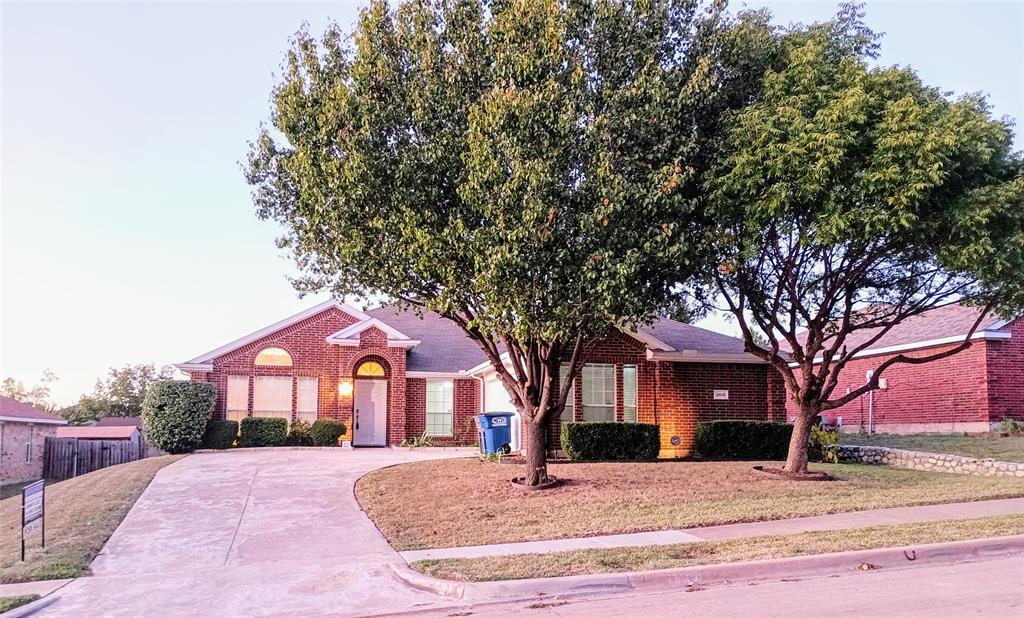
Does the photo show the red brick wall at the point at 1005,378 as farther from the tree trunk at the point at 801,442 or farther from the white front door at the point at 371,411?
the white front door at the point at 371,411

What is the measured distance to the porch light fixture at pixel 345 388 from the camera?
85.0 ft

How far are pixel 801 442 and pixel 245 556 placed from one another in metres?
10.7

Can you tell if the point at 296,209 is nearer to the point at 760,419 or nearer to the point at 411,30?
the point at 411,30

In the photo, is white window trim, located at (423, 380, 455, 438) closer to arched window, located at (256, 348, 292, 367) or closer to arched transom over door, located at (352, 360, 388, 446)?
arched transom over door, located at (352, 360, 388, 446)

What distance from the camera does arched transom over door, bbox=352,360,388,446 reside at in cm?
2658

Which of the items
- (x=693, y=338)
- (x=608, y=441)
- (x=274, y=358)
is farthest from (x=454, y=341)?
(x=608, y=441)

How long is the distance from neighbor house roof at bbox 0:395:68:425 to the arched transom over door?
1135 cm

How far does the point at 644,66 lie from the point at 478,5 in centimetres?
288

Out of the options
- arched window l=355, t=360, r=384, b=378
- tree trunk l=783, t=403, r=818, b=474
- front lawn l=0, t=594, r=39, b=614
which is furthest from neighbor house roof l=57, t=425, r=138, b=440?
tree trunk l=783, t=403, r=818, b=474

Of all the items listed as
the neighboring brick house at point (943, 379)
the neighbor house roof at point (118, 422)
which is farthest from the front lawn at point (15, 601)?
the neighbor house roof at point (118, 422)

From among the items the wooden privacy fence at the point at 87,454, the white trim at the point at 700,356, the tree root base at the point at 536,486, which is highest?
the white trim at the point at 700,356

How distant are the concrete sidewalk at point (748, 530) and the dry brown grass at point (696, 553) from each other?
0.37 m

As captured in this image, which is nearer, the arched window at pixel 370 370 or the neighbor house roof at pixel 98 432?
the arched window at pixel 370 370

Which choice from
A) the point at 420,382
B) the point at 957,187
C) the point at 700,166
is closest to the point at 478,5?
the point at 700,166
